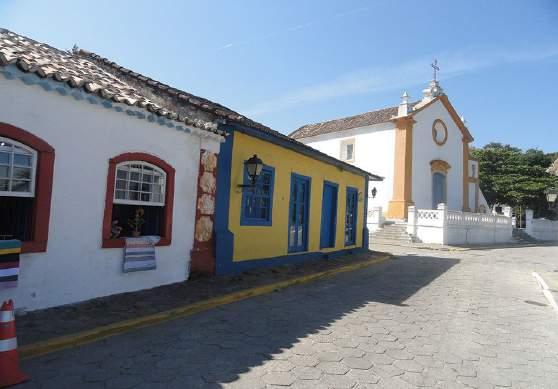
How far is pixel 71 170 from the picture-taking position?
17.5 feet

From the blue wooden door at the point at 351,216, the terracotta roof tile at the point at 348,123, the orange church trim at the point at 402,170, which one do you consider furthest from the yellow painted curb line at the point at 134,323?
the terracotta roof tile at the point at 348,123

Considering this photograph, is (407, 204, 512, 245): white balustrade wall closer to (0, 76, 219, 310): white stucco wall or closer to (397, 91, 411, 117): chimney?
(397, 91, 411, 117): chimney

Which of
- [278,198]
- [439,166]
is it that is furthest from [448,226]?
[278,198]

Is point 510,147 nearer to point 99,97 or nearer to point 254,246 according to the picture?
point 254,246

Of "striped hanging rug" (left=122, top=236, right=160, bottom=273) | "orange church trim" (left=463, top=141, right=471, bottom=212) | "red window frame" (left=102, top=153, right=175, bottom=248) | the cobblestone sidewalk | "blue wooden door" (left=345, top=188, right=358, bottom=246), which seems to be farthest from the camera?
"orange church trim" (left=463, top=141, right=471, bottom=212)

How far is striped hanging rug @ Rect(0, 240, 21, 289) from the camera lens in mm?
4418

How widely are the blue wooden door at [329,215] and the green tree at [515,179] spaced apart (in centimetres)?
2860

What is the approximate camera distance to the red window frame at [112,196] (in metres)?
5.84

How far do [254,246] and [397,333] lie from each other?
432cm

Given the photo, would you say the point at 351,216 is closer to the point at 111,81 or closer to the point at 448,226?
the point at 448,226

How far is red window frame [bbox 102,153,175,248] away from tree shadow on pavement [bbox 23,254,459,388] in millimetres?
1657

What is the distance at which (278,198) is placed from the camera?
955cm

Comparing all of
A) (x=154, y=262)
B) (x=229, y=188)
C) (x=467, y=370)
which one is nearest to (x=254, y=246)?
(x=229, y=188)

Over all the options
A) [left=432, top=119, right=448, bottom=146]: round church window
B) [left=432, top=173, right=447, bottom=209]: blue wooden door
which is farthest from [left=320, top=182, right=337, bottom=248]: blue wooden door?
[left=432, top=119, right=448, bottom=146]: round church window
